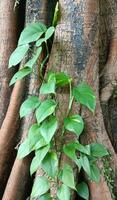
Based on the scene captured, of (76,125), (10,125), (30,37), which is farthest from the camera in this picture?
(10,125)

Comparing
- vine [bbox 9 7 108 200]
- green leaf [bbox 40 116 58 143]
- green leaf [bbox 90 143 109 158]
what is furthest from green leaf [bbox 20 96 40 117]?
green leaf [bbox 90 143 109 158]

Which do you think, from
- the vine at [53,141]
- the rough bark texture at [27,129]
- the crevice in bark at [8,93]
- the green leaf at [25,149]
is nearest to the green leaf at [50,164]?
the vine at [53,141]

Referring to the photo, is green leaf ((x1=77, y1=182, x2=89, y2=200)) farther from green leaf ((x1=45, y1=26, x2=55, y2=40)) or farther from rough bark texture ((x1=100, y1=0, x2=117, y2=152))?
green leaf ((x1=45, y1=26, x2=55, y2=40))

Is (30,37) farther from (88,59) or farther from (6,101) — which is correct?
(6,101)

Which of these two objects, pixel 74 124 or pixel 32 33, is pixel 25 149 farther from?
pixel 32 33

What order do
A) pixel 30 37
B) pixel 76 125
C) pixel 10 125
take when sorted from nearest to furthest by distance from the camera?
pixel 76 125 < pixel 30 37 < pixel 10 125

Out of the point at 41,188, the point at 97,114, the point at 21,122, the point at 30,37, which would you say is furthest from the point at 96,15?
the point at 41,188

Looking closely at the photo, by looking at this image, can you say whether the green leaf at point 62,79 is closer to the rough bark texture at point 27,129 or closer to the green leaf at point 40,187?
the rough bark texture at point 27,129
